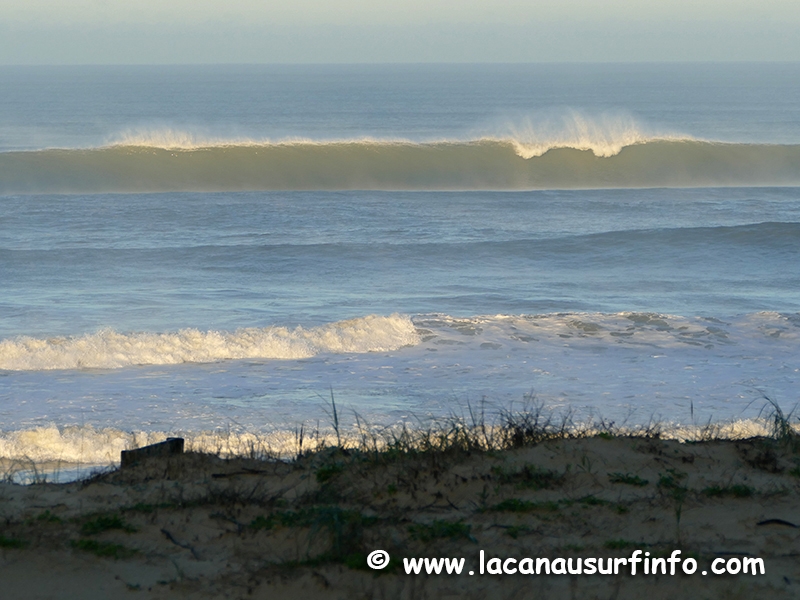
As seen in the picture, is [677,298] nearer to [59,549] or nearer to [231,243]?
[231,243]

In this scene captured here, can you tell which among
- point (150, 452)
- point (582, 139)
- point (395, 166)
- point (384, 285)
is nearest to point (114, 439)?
point (150, 452)

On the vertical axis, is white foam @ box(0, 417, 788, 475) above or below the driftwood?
above

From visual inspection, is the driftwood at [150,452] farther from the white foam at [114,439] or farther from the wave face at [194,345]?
the wave face at [194,345]

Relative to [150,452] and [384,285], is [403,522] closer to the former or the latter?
[150,452]

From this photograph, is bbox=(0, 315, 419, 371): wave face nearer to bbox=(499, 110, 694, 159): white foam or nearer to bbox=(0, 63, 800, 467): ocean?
bbox=(0, 63, 800, 467): ocean

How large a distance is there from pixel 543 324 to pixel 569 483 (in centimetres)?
603

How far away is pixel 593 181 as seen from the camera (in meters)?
26.9

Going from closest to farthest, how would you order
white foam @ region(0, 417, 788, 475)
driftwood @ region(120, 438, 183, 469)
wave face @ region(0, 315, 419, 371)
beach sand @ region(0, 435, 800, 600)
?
beach sand @ region(0, 435, 800, 600) → driftwood @ region(120, 438, 183, 469) → white foam @ region(0, 417, 788, 475) → wave face @ region(0, 315, 419, 371)

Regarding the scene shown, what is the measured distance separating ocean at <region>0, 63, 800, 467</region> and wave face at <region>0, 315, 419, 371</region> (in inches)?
1.1

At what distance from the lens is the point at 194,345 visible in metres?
8.33

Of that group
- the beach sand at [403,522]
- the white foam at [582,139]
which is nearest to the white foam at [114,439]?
the beach sand at [403,522]
